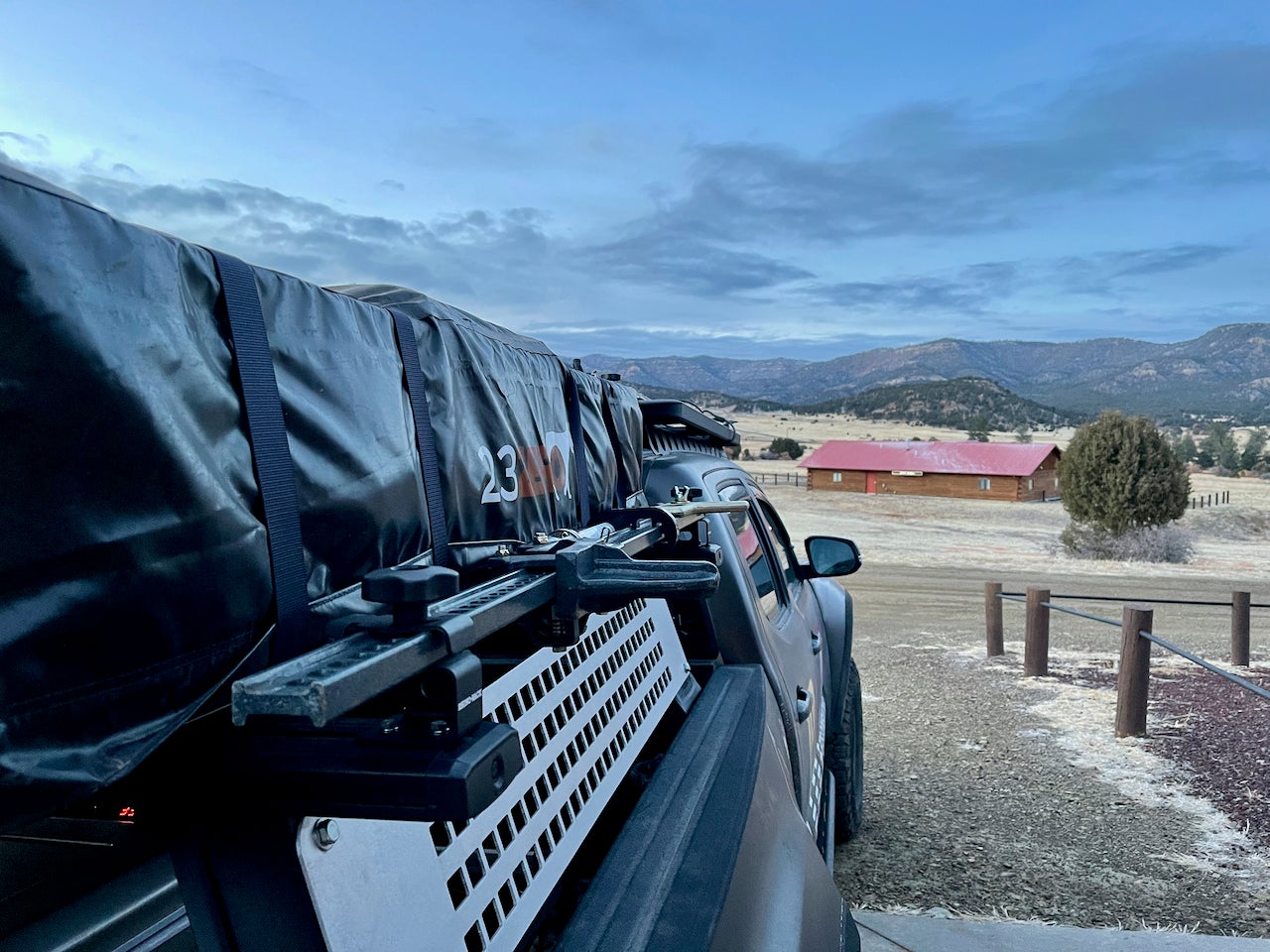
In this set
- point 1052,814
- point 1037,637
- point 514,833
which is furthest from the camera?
point 1037,637

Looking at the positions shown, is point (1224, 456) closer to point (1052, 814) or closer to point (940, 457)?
point (940, 457)

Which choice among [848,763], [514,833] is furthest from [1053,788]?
[514,833]

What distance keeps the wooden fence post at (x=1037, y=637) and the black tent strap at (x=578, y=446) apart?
7865 mm

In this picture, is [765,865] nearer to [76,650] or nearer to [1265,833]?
[76,650]

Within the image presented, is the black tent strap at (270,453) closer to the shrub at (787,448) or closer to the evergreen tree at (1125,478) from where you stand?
the evergreen tree at (1125,478)

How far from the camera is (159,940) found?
95cm

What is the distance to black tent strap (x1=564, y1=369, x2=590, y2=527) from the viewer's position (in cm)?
255

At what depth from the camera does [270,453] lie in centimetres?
124

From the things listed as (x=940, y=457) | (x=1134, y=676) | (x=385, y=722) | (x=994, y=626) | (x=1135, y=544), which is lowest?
(x=1135, y=544)

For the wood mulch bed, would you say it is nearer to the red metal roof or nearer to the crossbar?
the crossbar

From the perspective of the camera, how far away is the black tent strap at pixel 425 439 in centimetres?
168

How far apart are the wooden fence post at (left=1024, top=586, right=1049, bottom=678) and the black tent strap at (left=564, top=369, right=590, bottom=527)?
786 cm

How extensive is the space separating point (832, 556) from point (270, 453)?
3468mm

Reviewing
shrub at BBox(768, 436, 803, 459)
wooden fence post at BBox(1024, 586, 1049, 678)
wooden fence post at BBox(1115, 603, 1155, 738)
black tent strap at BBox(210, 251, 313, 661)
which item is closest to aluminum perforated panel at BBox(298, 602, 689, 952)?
black tent strap at BBox(210, 251, 313, 661)
